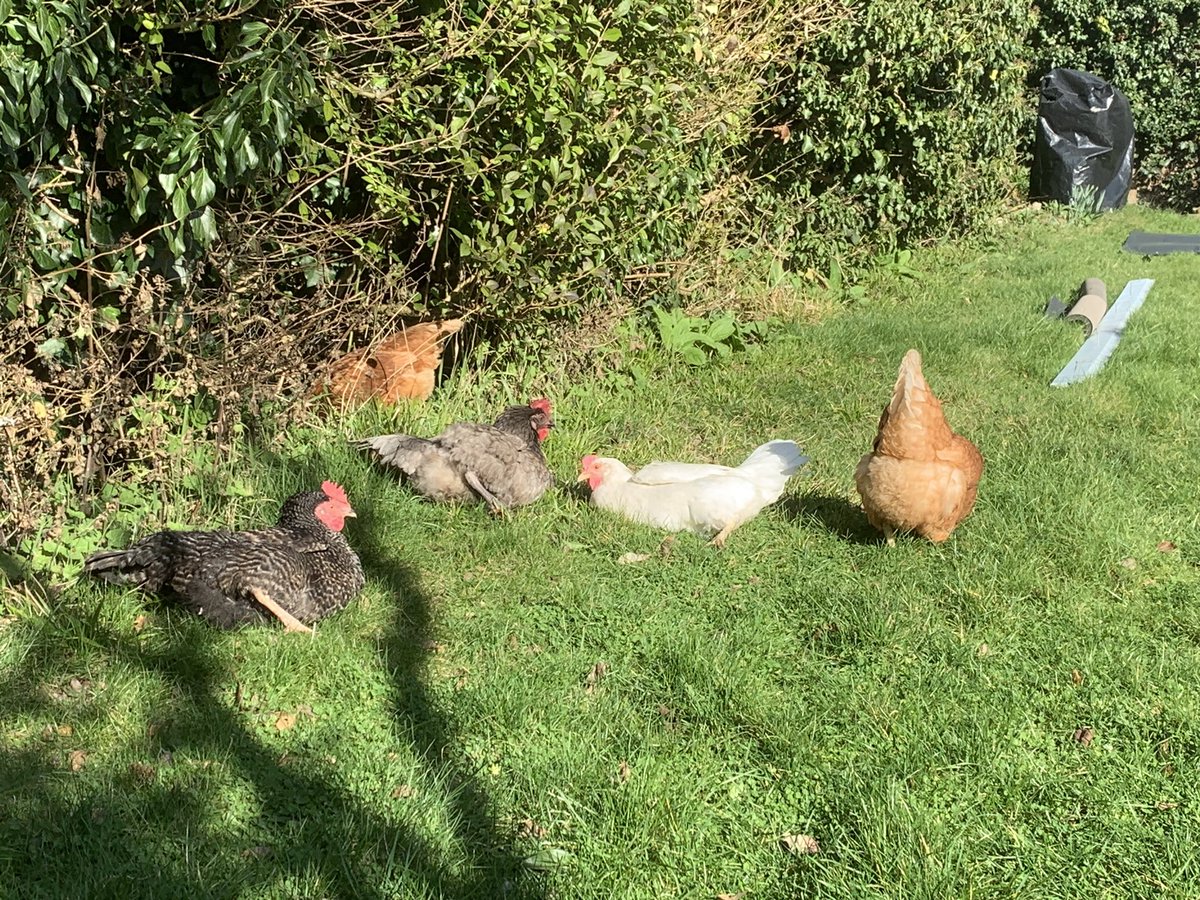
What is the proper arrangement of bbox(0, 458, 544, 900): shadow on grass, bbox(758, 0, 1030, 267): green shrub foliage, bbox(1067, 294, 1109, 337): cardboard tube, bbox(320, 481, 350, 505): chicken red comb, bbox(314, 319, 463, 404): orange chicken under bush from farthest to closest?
bbox(758, 0, 1030, 267): green shrub foliage, bbox(1067, 294, 1109, 337): cardboard tube, bbox(314, 319, 463, 404): orange chicken under bush, bbox(320, 481, 350, 505): chicken red comb, bbox(0, 458, 544, 900): shadow on grass

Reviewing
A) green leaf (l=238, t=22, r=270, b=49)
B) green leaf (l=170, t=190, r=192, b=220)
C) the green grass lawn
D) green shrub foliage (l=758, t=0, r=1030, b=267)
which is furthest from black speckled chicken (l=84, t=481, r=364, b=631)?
green shrub foliage (l=758, t=0, r=1030, b=267)

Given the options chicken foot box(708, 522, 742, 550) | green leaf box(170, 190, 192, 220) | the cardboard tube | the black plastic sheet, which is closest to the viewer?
green leaf box(170, 190, 192, 220)

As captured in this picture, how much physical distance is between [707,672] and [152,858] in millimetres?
1922

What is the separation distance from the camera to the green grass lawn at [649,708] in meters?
2.87

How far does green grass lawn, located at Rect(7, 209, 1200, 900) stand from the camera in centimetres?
287

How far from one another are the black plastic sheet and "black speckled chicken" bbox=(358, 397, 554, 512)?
9318mm

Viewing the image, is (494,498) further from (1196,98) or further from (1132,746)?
(1196,98)

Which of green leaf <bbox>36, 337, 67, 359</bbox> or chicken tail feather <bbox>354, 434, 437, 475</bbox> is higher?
green leaf <bbox>36, 337, 67, 359</bbox>

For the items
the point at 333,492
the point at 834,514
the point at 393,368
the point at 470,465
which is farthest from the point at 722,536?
the point at 393,368

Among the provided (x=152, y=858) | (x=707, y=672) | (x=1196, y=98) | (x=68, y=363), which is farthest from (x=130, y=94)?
(x=1196, y=98)

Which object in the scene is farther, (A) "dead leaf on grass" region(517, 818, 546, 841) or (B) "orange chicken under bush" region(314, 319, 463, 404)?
(B) "orange chicken under bush" region(314, 319, 463, 404)

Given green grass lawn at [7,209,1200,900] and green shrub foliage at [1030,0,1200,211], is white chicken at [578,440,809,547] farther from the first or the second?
green shrub foliage at [1030,0,1200,211]

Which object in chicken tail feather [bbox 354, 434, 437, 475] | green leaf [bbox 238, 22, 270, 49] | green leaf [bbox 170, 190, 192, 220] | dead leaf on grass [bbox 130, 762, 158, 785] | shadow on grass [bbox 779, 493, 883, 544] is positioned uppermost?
green leaf [bbox 238, 22, 270, 49]

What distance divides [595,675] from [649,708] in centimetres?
29
